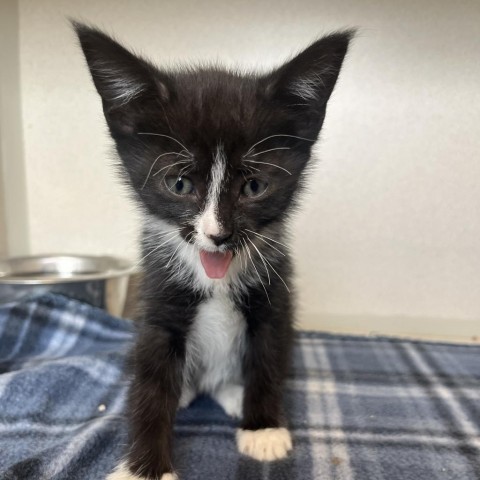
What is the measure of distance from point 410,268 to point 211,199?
4.22ft

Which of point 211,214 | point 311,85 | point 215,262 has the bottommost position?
point 215,262

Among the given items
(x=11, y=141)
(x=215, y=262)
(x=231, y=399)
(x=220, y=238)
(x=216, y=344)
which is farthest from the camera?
(x=11, y=141)

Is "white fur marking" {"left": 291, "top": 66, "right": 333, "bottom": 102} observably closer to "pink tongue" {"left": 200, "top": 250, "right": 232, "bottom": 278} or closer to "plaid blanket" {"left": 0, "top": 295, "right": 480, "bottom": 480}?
"pink tongue" {"left": 200, "top": 250, "right": 232, "bottom": 278}

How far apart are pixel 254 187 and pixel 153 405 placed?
499mm

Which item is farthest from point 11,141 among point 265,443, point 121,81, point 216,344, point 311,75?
point 265,443

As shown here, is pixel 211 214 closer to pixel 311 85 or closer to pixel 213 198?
pixel 213 198

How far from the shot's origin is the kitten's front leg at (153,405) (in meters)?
1.00

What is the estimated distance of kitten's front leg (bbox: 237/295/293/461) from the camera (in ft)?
Answer: 3.78

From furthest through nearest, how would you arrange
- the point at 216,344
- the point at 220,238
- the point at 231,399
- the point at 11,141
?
1. the point at 11,141
2. the point at 231,399
3. the point at 216,344
4. the point at 220,238

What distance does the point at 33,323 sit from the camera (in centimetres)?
171

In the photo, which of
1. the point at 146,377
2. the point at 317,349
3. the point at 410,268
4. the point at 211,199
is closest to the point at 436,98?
the point at 410,268

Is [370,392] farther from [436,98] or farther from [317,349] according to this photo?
[436,98]

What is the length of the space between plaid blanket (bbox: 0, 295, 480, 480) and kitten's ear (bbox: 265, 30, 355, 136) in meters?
0.71

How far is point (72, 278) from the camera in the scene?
1844 millimetres
